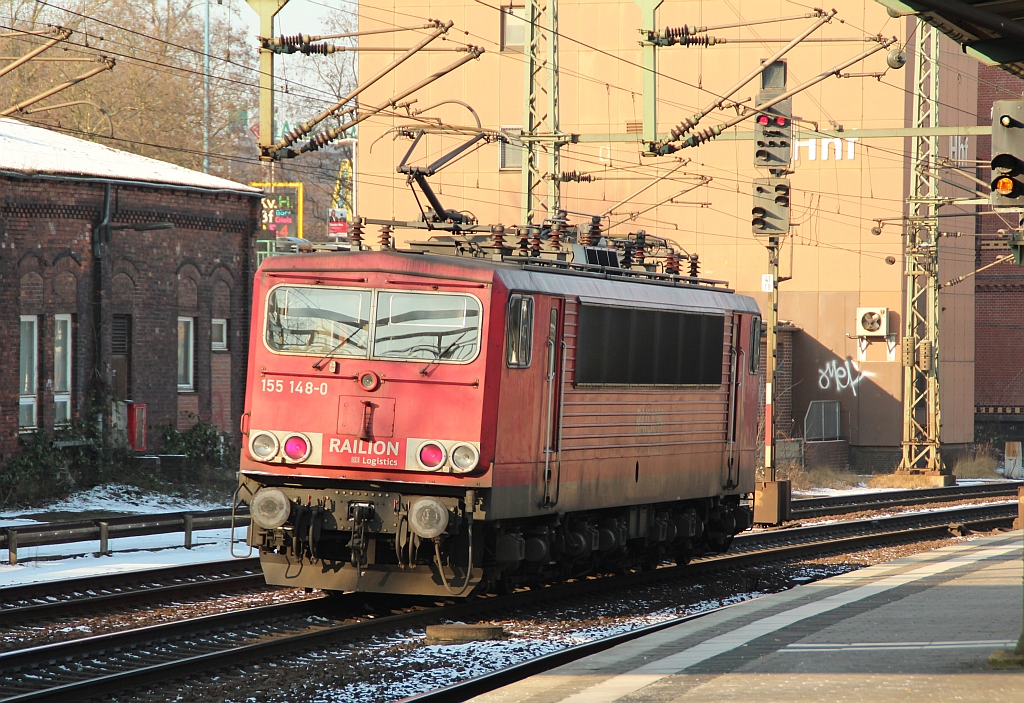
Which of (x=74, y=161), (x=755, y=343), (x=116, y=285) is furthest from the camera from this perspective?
(x=116, y=285)

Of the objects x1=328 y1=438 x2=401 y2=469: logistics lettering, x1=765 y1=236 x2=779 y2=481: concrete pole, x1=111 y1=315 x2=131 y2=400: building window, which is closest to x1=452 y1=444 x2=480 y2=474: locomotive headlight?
x1=328 y1=438 x2=401 y2=469: logistics lettering

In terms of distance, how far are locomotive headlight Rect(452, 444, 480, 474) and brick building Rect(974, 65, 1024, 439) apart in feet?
138

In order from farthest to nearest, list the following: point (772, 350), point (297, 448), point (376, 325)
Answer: point (772, 350) → point (376, 325) → point (297, 448)

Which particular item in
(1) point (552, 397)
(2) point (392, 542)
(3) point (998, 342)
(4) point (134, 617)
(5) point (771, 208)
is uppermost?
(5) point (771, 208)

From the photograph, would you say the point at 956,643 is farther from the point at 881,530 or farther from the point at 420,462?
the point at 881,530

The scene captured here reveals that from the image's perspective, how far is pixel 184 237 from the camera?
27766 mm

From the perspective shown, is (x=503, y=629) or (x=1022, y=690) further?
(x=503, y=629)

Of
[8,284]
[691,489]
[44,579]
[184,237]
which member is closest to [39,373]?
[8,284]

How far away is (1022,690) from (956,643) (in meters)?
2.03

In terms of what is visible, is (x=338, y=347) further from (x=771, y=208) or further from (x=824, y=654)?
(x=771, y=208)

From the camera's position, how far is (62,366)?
83.6ft

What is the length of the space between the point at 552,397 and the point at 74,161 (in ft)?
51.9

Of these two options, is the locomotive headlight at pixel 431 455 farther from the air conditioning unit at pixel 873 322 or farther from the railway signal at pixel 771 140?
the air conditioning unit at pixel 873 322

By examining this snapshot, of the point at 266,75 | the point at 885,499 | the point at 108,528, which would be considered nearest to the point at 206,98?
the point at 885,499
